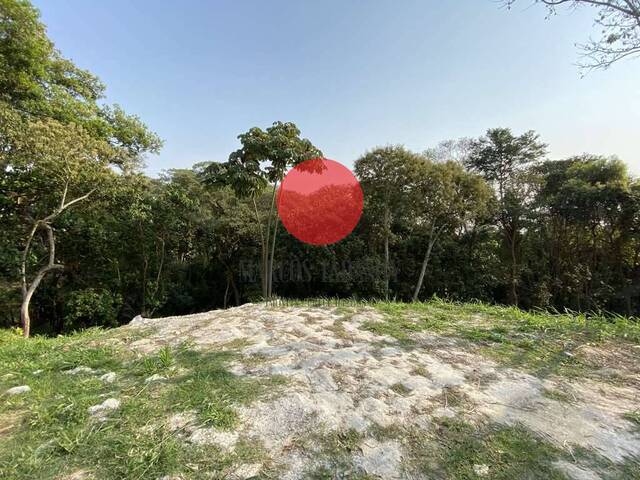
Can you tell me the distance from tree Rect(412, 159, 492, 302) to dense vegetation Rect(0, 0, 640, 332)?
45 millimetres

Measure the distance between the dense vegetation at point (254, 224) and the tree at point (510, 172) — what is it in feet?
0.15

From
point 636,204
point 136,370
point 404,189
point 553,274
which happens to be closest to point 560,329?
point 136,370

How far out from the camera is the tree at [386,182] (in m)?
8.49

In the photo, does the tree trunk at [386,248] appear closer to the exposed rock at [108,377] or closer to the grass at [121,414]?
the grass at [121,414]

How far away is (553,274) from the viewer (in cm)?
962

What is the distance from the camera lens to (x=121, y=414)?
4.61 feet

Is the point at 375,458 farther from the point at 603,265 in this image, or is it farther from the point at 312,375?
the point at 603,265

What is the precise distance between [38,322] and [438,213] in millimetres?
12611

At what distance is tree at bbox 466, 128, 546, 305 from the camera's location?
9.38 meters

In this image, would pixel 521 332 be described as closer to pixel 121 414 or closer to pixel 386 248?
pixel 121 414

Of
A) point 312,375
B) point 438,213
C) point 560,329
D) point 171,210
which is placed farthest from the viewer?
point 438,213
